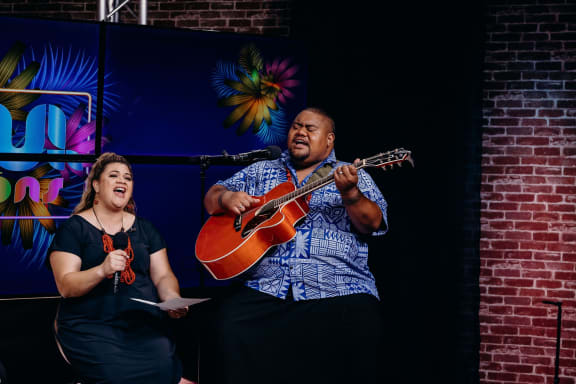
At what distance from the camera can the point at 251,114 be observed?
3641 millimetres

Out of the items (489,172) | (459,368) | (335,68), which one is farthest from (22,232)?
(489,172)

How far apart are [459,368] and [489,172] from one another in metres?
1.34

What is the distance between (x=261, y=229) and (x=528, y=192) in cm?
217

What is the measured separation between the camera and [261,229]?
2.26 m

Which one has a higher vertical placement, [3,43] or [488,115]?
[3,43]

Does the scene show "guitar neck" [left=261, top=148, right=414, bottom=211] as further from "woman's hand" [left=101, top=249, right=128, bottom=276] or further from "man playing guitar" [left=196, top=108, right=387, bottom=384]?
"woman's hand" [left=101, top=249, right=128, bottom=276]

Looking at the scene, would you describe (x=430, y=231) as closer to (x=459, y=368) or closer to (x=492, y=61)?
(x=459, y=368)

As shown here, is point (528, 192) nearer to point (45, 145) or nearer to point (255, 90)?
point (255, 90)

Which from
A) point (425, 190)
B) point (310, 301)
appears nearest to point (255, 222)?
point (310, 301)

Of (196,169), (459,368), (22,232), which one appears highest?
(196,169)

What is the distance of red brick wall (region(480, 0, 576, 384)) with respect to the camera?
351cm

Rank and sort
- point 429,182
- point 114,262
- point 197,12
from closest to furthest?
point 114,262
point 429,182
point 197,12

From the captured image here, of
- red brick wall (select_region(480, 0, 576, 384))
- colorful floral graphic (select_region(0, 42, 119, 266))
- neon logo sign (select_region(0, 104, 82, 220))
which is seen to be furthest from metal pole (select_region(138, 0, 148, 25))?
red brick wall (select_region(480, 0, 576, 384))

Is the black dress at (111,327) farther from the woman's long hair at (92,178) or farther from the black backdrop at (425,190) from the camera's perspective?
the black backdrop at (425,190)
